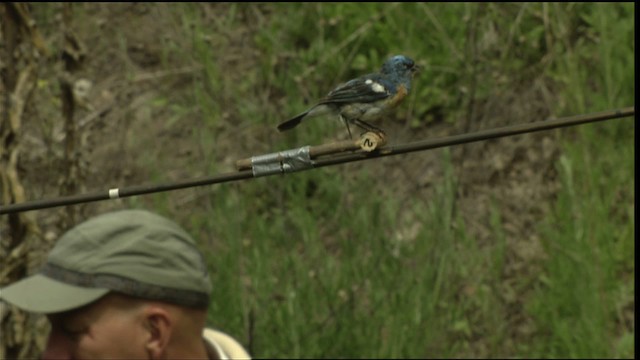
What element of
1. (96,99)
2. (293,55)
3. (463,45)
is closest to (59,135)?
(96,99)

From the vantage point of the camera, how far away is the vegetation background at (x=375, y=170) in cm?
535

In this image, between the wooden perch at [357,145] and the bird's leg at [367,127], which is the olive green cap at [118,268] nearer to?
the bird's leg at [367,127]

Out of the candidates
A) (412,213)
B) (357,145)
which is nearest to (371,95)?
(357,145)

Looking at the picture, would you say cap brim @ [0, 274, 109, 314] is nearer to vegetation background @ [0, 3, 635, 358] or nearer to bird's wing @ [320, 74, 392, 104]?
bird's wing @ [320, 74, 392, 104]

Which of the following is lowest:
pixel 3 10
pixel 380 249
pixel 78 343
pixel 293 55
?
pixel 78 343

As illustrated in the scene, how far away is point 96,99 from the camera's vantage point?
7164mm

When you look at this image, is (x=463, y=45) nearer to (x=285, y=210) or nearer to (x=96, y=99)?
(x=285, y=210)

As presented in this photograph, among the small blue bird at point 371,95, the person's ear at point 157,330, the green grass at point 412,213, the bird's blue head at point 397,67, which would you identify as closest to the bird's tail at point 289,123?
the small blue bird at point 371,95

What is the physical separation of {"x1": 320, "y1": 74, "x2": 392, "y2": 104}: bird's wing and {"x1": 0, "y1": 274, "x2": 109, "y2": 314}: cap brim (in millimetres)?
1203

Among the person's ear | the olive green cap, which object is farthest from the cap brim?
the person's ear

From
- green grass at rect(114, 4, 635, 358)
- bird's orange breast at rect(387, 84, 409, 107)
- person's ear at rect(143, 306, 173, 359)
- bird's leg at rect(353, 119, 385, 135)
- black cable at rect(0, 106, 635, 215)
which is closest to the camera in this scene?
black cable at rect(0, 106, 635, 215)

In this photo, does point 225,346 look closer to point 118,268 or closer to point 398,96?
point 118,268

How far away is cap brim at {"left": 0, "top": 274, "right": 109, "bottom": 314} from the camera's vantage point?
3.43m

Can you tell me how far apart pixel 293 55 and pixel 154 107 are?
932 millimetres
